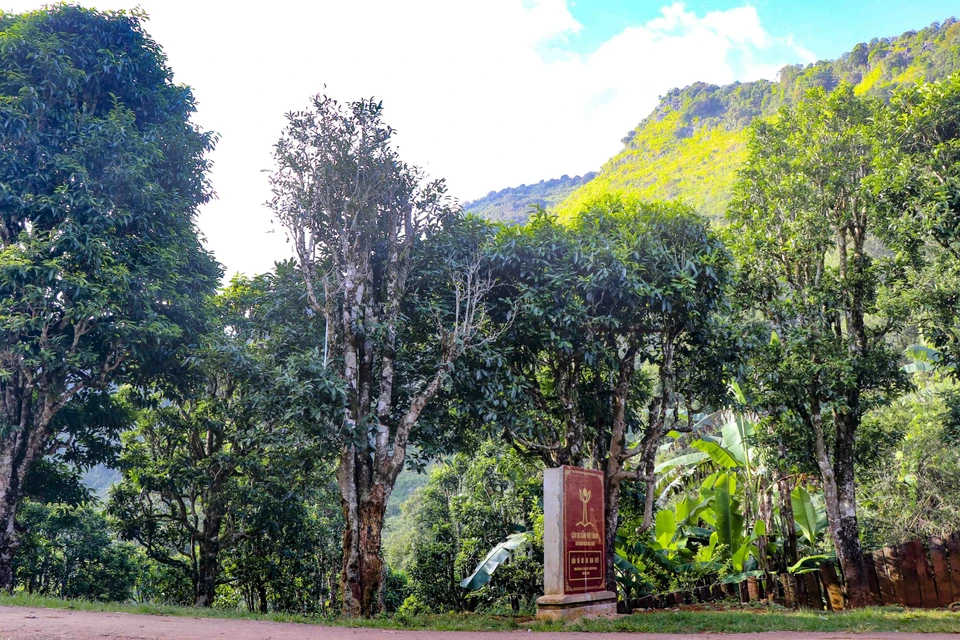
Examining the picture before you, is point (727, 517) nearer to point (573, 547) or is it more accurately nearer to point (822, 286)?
point (822, 286)

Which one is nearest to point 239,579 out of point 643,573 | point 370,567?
point 370,567

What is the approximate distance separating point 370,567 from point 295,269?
5.58 metres

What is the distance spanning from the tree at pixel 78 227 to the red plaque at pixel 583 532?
24.9ft

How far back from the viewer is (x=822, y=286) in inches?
558

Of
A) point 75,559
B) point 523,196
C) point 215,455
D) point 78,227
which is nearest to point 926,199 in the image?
point 78,227

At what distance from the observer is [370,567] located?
10.8 metres

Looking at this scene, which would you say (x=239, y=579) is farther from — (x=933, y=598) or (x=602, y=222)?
(x=933, y=598)

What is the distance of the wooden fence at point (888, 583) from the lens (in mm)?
13773

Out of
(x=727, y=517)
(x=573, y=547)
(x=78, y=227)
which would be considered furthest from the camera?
(x=727, y=517)

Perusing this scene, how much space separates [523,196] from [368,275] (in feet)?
384

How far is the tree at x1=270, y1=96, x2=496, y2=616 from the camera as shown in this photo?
1119cm

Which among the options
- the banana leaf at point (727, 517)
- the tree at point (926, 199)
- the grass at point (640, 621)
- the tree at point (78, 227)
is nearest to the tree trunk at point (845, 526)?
the banana leaf at point (727, 517)

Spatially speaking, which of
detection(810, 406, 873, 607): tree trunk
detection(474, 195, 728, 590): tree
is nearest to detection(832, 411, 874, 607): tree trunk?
detection(810, 406, 873, 607): tree trunk

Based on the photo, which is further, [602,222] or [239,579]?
[239,579]
